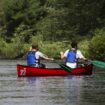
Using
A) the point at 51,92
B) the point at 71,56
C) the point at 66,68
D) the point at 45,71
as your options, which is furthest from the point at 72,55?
the point at 51,92

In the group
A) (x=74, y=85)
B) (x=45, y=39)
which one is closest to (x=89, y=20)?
(x=45, y=39)

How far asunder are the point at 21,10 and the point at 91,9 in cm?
1692

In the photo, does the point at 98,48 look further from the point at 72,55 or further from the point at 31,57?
the point at 31,57

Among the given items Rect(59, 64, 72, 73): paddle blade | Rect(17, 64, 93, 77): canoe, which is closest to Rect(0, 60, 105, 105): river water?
Rect(17, 64, 93, 77): canoe

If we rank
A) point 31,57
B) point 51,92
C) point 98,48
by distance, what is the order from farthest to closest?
1. point 98,48
2. point 31,57
3. point 51,92

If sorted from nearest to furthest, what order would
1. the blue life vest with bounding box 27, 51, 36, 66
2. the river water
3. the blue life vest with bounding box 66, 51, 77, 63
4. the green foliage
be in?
1. the river water
2. the blue life vest with bounding box 27, 51, 36, 66
3. the blue life vest with bounding box 66, 51, 77, 63
4. the green foliage

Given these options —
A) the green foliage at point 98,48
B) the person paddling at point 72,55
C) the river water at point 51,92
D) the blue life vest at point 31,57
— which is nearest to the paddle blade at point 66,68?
the person paddling at point 72,55

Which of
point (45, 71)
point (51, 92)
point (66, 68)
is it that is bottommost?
point (51, 92)

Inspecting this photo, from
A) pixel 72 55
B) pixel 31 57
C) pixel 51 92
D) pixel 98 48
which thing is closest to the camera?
pixel 51 92

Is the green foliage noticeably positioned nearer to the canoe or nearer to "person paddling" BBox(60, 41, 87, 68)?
"person paddling" BBox(60, 41, 87, 68)

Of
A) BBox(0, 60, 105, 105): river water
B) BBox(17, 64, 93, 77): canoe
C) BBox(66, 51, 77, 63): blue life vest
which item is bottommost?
BBox(0, 60, 105, 105): river water

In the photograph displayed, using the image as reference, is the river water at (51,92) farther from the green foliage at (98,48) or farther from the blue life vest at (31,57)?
the green foliage at (98,48)

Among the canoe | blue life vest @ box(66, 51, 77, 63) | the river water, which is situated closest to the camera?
the river water

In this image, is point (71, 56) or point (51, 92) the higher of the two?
point (71, 56)
